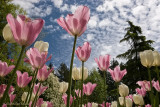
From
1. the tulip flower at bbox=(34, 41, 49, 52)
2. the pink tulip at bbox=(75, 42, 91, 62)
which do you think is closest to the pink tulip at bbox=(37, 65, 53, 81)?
the tulip flower at bbox=(34, 41, 49, 52)

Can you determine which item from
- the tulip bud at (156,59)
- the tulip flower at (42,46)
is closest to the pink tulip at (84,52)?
the tulip flower at (42,46)

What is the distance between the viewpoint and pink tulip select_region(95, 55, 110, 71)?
5.22 ft

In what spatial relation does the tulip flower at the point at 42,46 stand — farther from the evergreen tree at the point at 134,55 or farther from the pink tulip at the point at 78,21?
the evergreen tree at the point at 134,55

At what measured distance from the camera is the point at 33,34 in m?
0.62

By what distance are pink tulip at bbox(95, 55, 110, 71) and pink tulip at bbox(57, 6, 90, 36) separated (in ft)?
2.86

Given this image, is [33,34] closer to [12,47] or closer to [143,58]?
[143,58]

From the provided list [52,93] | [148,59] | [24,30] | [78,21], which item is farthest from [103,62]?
[52,93]

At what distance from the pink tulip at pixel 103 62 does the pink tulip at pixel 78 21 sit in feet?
2.86

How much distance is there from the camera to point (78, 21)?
31.0 inches

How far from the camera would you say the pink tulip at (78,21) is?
78cm

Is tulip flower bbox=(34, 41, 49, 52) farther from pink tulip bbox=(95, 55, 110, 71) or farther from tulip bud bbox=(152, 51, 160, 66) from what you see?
tulip bud bbox=(152, 51, 160, 66)

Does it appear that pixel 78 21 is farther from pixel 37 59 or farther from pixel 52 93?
pixel 52 93

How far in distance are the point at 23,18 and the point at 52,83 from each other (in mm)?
10940

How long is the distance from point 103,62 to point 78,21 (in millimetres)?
917
